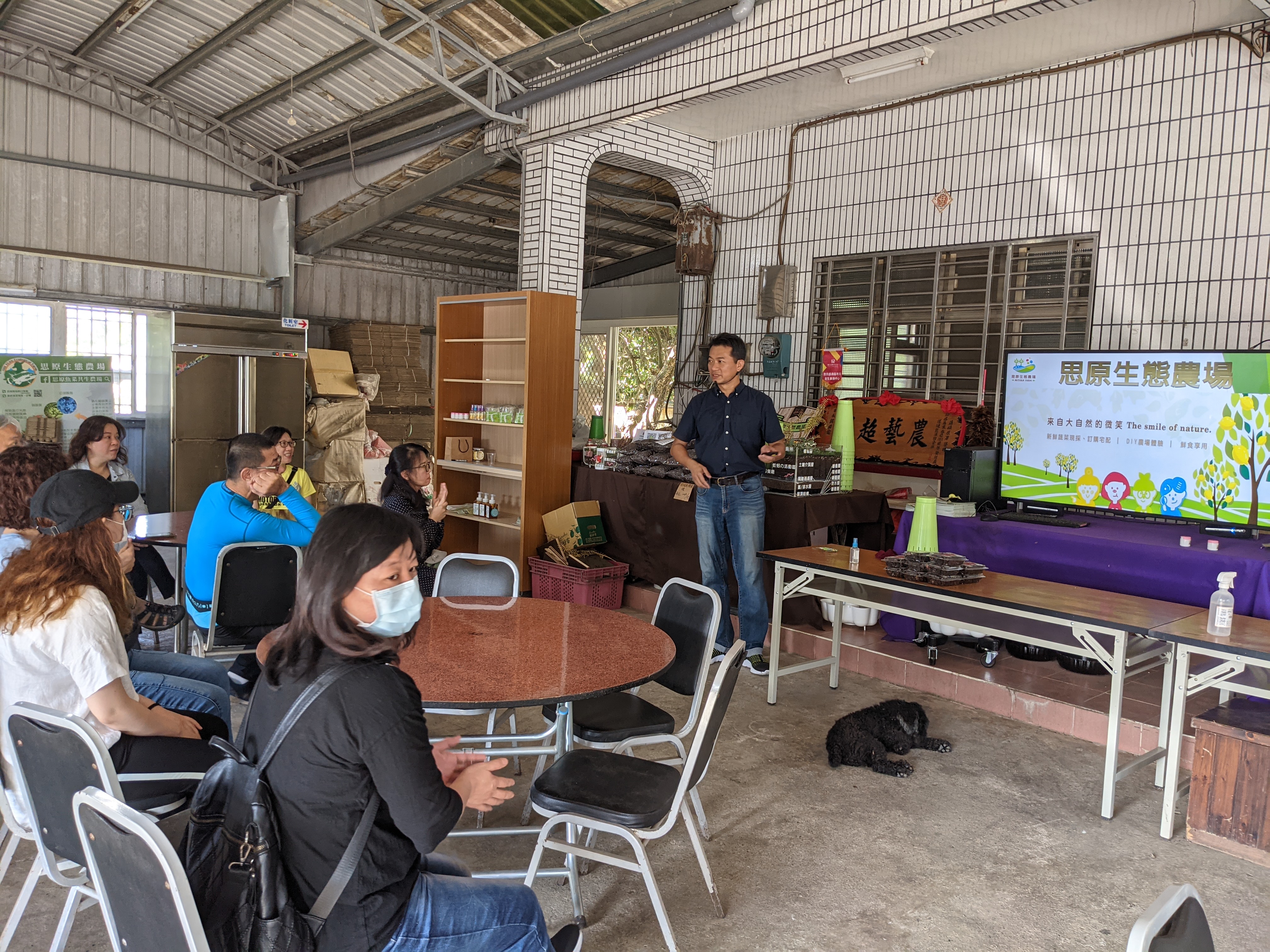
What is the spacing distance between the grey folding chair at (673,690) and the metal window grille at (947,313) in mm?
3438

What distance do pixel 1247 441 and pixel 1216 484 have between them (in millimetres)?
250

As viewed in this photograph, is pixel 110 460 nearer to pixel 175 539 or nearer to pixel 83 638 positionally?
pixel 175 539

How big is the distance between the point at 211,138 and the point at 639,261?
531 centimetres

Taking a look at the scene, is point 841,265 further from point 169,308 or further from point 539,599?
point 169,308

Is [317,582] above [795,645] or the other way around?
above

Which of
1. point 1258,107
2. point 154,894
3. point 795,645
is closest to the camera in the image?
point 154,894

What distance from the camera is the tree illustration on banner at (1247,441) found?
4488 millimetres

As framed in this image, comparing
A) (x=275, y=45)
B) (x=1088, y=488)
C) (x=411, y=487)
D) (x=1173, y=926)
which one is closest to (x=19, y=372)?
(x=275, y=45)

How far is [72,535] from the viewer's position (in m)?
2.37

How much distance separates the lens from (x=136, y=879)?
147 centimetres

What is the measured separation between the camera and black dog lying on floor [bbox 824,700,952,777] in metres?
4.01

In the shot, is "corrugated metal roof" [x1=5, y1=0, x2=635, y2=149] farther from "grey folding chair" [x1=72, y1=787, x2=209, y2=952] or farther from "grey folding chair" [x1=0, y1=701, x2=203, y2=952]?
"grey folding chair" [x1=72, y1=787, x2=209, y2=952]

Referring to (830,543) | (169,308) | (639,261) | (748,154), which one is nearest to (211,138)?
(169,308)

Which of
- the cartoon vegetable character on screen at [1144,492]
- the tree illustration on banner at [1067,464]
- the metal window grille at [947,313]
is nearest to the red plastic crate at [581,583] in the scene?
the metal window grille at [947,313]
